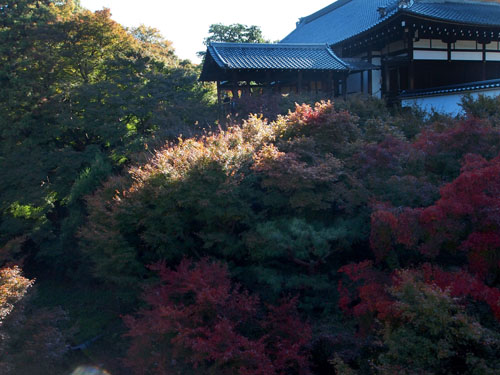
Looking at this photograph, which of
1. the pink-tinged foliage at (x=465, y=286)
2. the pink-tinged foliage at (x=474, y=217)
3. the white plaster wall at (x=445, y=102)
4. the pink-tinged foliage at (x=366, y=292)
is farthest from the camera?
the white plaster wall at (x=445, y=102)

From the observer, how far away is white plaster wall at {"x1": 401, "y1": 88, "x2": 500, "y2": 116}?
1163 cm

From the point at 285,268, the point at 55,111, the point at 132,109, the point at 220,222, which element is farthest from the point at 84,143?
the point at 285,268

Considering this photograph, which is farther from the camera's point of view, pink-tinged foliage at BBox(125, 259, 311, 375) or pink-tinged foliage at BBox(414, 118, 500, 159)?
pink-tinged foliage at BBox(414, 118, 500, 159)

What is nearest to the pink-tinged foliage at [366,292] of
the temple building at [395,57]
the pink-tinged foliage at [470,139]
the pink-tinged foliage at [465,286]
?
the pink-tinged foliage at [465,286]

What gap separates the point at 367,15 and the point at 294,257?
1598cm

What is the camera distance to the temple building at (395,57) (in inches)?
566

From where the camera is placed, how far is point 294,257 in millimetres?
7066

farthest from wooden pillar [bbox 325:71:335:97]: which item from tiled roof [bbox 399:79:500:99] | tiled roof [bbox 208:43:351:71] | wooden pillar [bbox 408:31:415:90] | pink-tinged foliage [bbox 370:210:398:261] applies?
pink-tinged foliage [bbox 370:210:398:261]

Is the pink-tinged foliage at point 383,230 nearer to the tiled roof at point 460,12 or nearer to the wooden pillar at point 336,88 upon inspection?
the tiled roof at point 460,12

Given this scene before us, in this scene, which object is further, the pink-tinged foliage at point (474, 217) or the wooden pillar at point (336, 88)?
the wooden pillar at point (336, 88)

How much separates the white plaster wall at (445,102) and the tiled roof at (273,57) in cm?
297

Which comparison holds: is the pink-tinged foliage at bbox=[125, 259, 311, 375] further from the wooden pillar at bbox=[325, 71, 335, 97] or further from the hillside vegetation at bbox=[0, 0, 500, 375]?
the wooden pillar at bbox=[325, 71, 335, 97]

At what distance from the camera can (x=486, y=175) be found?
16.8 ft

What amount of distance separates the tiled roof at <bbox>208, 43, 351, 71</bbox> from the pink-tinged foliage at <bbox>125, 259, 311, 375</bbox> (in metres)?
9.32
